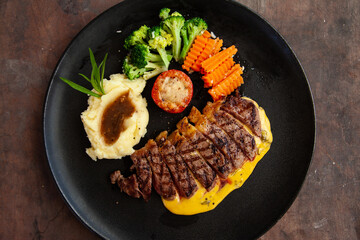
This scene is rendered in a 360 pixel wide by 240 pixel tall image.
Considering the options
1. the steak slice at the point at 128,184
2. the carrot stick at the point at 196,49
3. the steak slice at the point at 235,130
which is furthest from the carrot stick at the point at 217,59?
the steak slice at the point at 128,184

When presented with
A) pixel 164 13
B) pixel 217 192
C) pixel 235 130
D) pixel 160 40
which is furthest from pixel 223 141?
pixel 164 13

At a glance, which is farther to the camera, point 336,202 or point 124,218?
→ point 336,202

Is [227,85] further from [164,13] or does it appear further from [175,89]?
[164,13]

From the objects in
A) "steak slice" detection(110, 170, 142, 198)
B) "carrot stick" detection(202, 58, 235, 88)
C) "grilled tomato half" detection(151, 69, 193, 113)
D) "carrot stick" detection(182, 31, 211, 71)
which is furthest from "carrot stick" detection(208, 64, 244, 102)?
"steak slice" detection(110, 170, 142, 198)

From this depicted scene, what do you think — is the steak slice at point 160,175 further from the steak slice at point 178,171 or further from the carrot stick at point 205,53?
the carrot stick at point 205,53

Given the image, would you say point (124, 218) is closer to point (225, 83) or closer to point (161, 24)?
point (225, 83)

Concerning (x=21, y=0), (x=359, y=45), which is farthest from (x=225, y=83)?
(x=21, y=0)

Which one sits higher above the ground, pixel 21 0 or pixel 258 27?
pixel 21 0
